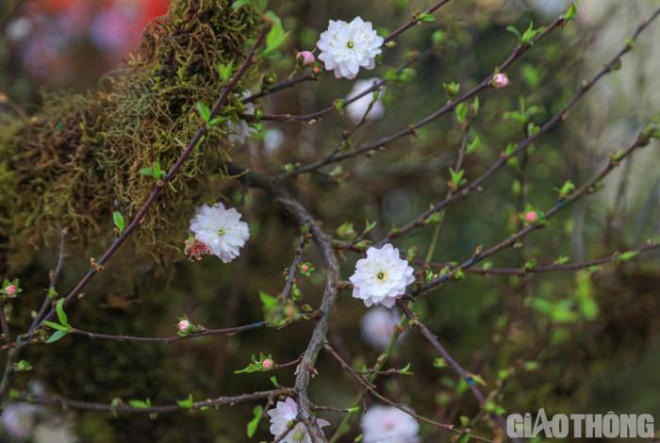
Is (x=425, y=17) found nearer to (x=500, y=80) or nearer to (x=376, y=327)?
(x=500, y=80)

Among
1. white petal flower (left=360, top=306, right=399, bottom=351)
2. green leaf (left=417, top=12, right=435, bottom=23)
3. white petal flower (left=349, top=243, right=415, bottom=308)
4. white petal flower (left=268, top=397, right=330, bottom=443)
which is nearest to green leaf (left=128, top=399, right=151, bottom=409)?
white petal flower (left=268, top=397, right=330, bottom=443)

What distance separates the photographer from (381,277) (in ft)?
2.45

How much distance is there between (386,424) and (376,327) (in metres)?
0.40

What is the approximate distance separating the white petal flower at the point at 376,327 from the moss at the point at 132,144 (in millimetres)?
852

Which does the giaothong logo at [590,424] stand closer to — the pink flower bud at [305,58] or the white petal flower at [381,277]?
the white petal flower at [381,277]

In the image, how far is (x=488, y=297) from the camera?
1.72m

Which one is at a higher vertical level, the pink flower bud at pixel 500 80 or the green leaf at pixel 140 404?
the pink flower bud at pixel 500 80

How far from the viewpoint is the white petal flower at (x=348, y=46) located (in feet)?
2.54

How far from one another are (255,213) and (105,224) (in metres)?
0.52

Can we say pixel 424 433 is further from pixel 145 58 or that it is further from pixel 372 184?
pixel 145 58

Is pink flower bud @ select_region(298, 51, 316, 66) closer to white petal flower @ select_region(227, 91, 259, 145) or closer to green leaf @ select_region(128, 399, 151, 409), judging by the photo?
white petal flower @ select_region(227, 91, 259, 145)

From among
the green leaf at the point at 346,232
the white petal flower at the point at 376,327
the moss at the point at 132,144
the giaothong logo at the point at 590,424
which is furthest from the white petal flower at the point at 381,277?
the white petal flower at the point at 376,327

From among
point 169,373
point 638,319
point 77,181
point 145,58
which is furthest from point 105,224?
point 638,319

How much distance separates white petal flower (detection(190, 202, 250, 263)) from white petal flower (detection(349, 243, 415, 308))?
0.60 feet
